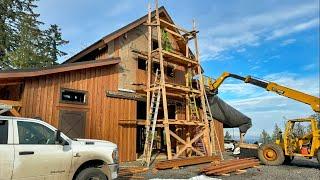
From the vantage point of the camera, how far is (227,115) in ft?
82.0

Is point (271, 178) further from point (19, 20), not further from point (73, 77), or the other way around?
point (19, 20)

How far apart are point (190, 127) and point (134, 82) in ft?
15.8

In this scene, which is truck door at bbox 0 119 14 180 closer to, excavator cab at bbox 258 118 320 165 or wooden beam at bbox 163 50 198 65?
wooden beam at bbox 163 50 198 65

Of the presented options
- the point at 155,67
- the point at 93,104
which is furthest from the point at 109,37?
the point at 155,67

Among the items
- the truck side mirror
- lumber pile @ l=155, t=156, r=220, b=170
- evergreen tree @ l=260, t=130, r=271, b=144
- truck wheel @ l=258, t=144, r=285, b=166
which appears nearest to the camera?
the truck side mirror

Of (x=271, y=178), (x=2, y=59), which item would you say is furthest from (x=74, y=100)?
(x=2, y=59)

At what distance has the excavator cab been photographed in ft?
51.9

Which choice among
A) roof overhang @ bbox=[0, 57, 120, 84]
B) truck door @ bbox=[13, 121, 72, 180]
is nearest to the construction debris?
truck door @ bbox=[13, 121, 72, 180]

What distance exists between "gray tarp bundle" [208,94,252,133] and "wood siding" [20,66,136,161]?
843 centimetres

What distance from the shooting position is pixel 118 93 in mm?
17391

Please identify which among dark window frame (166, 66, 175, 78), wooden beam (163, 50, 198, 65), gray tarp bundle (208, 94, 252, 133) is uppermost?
wooden beam (163, 50, 198, 65)

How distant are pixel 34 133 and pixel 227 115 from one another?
62.5 feet

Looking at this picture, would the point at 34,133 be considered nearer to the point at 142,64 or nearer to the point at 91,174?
the point at 91,174

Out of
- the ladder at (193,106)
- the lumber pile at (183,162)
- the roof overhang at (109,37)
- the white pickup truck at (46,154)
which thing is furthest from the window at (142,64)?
the white pickup truck at (46,154)
